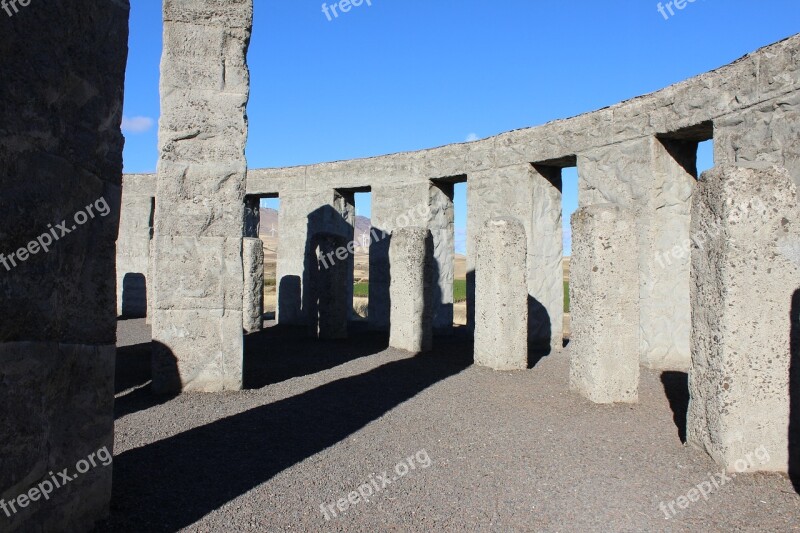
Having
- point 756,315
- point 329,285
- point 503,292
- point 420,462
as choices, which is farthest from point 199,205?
point 756,315

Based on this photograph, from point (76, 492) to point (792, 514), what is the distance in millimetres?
3873

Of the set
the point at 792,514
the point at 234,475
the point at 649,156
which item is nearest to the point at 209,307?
the point at 234,475

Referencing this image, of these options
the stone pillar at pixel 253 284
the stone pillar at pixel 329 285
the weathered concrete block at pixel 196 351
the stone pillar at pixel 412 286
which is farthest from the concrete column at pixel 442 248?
the weathered concrete block at pixel 196 351

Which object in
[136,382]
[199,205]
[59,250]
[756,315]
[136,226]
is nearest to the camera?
[59,250]

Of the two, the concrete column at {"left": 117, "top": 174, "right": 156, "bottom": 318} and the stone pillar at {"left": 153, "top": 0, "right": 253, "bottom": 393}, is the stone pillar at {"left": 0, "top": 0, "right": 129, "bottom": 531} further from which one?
the concrete column at {"left": 117, "top": 174, "right": 156, "bottom": 318}

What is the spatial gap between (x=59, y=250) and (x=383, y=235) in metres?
10.6

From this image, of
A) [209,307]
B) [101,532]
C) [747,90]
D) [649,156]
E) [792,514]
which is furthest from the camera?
[649,156]

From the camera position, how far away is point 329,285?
446 inches

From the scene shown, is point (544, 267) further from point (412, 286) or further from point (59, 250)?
point (59, 250)

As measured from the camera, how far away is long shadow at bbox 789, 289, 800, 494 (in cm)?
422

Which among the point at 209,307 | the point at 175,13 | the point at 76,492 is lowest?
the point at 76,492

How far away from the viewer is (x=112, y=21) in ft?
9.84

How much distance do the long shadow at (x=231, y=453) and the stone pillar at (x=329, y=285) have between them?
4.00m

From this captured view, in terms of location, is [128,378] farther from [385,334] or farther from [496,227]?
[385,334]
